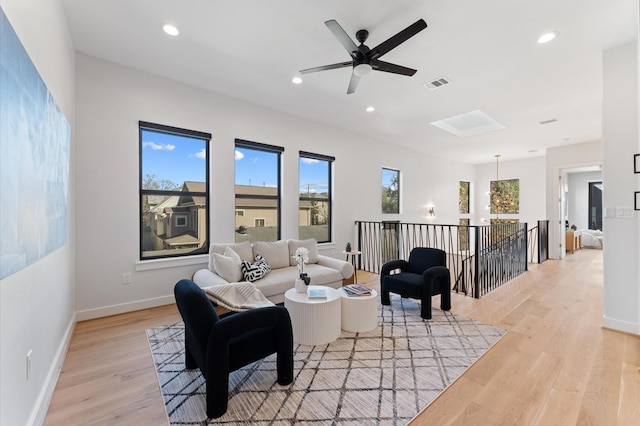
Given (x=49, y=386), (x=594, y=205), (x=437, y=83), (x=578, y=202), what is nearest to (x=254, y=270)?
(x=49, y=386)

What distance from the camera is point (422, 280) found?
134 inches

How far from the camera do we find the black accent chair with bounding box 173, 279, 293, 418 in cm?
173

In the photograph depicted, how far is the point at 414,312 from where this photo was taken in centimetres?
351

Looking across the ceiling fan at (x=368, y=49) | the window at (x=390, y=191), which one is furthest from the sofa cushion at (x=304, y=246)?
the window at (x=390, y=191)

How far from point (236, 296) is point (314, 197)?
129 inches

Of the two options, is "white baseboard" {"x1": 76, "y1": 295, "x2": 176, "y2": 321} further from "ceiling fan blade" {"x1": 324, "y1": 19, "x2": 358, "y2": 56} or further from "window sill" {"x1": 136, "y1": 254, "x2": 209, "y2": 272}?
"ceiling fan blade" {"x1": 324, "y1": 19, "x2": 358, "y2": 56}

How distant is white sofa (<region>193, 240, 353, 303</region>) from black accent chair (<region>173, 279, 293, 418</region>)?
1265 mm

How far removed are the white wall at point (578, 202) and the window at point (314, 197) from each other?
10.4m

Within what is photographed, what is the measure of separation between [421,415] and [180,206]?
3749mm

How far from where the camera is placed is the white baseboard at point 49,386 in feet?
5.42

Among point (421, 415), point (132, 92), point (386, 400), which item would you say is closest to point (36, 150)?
point (132, 92)

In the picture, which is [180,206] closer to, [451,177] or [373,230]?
[373,230]

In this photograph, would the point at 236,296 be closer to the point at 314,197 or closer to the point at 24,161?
the point at 24,161

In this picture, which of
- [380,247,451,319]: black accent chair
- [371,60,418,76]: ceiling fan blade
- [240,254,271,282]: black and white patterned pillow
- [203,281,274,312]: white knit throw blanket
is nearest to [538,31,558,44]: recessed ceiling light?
[371,60,418,76]: ceiling fan blade
